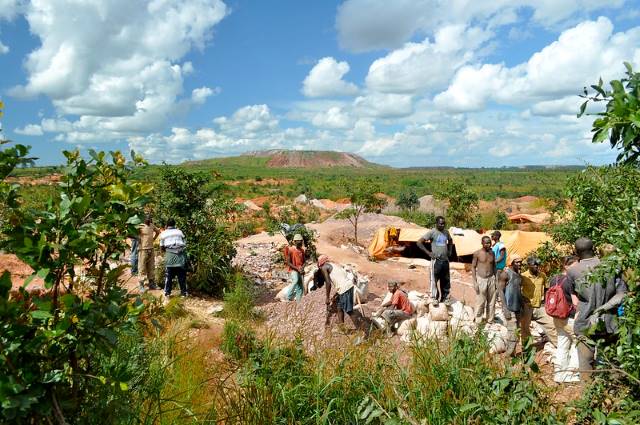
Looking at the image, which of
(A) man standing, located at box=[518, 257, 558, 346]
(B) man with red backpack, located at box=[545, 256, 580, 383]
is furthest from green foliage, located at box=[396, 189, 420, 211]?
(B) man with red backpack, located at box=[545, 256, 580, 383]

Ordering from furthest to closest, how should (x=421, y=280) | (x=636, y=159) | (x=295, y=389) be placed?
(x=421, y=280) < (x=295, y=389) < (x=636, y=159)

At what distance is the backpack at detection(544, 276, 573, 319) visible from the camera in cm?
511

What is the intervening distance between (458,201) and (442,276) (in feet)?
36.4

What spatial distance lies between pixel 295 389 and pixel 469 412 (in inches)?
44.7

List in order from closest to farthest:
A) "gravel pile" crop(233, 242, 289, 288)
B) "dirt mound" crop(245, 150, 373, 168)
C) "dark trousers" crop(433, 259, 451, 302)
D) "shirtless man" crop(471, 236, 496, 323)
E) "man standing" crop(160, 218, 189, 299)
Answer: "shirtless man" crop(471, 236, 496, 323) → "man standing" crop(160, 218, 189, 299) → "dark trousers" crop(433, 259, 451, 302) → "gravel pile" crop(233, 242, 289, 288) → "dirt mound" crop(245, 150, 373, 168)

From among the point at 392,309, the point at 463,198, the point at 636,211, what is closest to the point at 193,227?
the point at 392,309

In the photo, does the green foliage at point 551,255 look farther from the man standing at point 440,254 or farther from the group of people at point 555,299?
the man standing at point 440,254

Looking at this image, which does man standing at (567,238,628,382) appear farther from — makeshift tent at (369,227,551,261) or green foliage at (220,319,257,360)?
makeshift tent at (369,227,551,261)

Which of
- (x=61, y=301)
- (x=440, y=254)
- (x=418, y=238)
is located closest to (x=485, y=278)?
(x=440, y=254)

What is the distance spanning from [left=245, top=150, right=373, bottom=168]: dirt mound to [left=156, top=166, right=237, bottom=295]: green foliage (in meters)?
136

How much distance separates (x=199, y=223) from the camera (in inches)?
367

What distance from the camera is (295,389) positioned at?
10.6 ft

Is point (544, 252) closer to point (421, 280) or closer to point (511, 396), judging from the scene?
point (421, 280)

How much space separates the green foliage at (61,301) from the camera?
1.70 m
